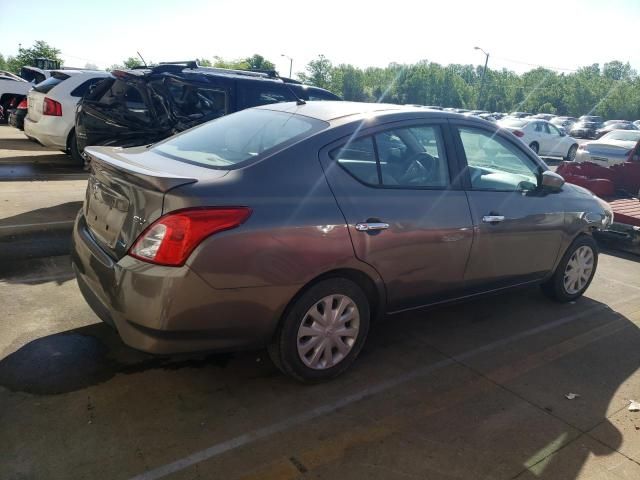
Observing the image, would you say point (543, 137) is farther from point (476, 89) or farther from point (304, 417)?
point (476, 89)

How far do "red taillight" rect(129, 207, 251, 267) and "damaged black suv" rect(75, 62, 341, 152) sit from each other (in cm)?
449

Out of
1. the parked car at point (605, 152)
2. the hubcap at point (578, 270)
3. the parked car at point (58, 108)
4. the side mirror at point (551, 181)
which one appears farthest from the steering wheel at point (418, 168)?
the parked car at point (605, 152)

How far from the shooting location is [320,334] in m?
3.12

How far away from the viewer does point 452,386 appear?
334 cm

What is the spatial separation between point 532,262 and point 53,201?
5.94 metres

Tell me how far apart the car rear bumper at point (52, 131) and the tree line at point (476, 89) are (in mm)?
52551

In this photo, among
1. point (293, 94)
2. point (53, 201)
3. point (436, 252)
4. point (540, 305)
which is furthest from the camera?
point (293, 94)

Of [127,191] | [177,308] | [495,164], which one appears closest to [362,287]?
[177,308]

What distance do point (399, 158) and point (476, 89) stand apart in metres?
84.7

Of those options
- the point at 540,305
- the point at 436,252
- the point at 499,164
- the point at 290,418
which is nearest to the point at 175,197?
the point at 290,418

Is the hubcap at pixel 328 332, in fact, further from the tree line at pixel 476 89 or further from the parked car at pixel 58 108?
the tree line at pixel 476 89

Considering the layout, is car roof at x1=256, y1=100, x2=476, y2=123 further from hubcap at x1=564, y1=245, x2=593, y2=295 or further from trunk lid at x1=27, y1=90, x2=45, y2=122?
trunk lid at x1=27, y1=90, x2=45, y2=122

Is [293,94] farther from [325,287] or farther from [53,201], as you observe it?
[325,287]

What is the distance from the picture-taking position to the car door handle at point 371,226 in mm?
3090
